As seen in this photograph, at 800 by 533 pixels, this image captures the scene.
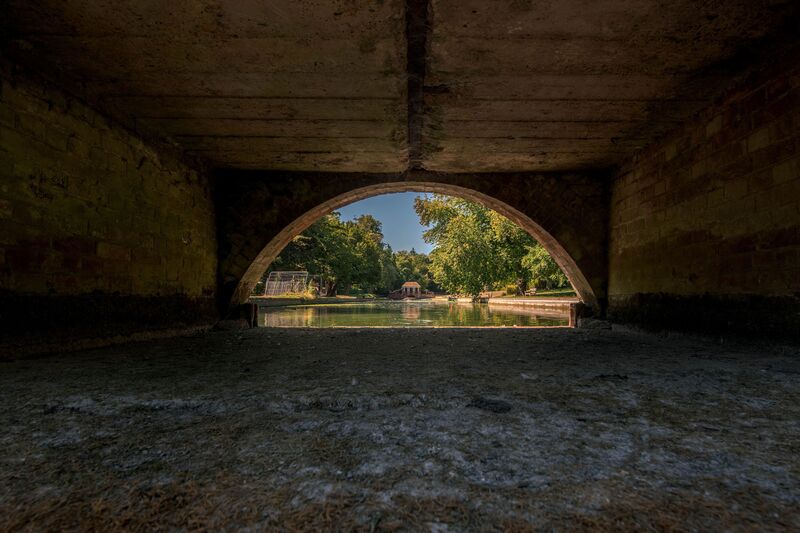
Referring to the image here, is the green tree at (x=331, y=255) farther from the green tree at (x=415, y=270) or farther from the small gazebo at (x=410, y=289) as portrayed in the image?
the green tree at (x=415, y=270)

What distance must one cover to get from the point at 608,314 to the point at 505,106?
3310mm

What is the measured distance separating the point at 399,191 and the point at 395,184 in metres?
0.46

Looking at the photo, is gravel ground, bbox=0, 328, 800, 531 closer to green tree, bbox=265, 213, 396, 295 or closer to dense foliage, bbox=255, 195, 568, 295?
dense foliage, bbox=255, 195, 568, 295

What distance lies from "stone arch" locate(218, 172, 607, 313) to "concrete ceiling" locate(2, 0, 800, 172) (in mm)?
1100

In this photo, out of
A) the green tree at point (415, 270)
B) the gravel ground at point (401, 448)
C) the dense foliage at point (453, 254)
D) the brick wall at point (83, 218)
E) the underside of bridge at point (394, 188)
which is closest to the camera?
the gravel ground at point (401, 448)

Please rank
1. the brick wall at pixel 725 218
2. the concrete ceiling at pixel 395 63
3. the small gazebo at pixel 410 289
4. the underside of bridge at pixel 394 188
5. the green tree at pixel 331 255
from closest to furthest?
the underside of bridge at pixel 394 188
the concrete ceiling at pixel 395 63
the brick wall at pixel 725 218
the green tree at pixel 331 255
the small gazebo at pixel 410 289

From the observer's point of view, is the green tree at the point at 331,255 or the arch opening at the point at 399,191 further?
the green tree at the point at 331,255

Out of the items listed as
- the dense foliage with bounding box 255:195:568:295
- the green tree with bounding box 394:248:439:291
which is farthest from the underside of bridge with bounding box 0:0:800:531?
the green tree with bounding box 394:248:439:291

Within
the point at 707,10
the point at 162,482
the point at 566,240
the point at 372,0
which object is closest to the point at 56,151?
the point at 372,0

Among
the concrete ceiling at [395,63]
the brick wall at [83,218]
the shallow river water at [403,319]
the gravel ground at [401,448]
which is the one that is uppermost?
the concrete ceiling at [395,63]

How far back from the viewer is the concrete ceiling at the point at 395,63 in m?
2.25

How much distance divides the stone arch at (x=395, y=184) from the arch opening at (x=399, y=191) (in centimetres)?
3

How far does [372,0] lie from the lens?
2150 millimetres

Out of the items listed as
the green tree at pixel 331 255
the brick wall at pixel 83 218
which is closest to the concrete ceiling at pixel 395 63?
the brick wall at pixel 83 218
